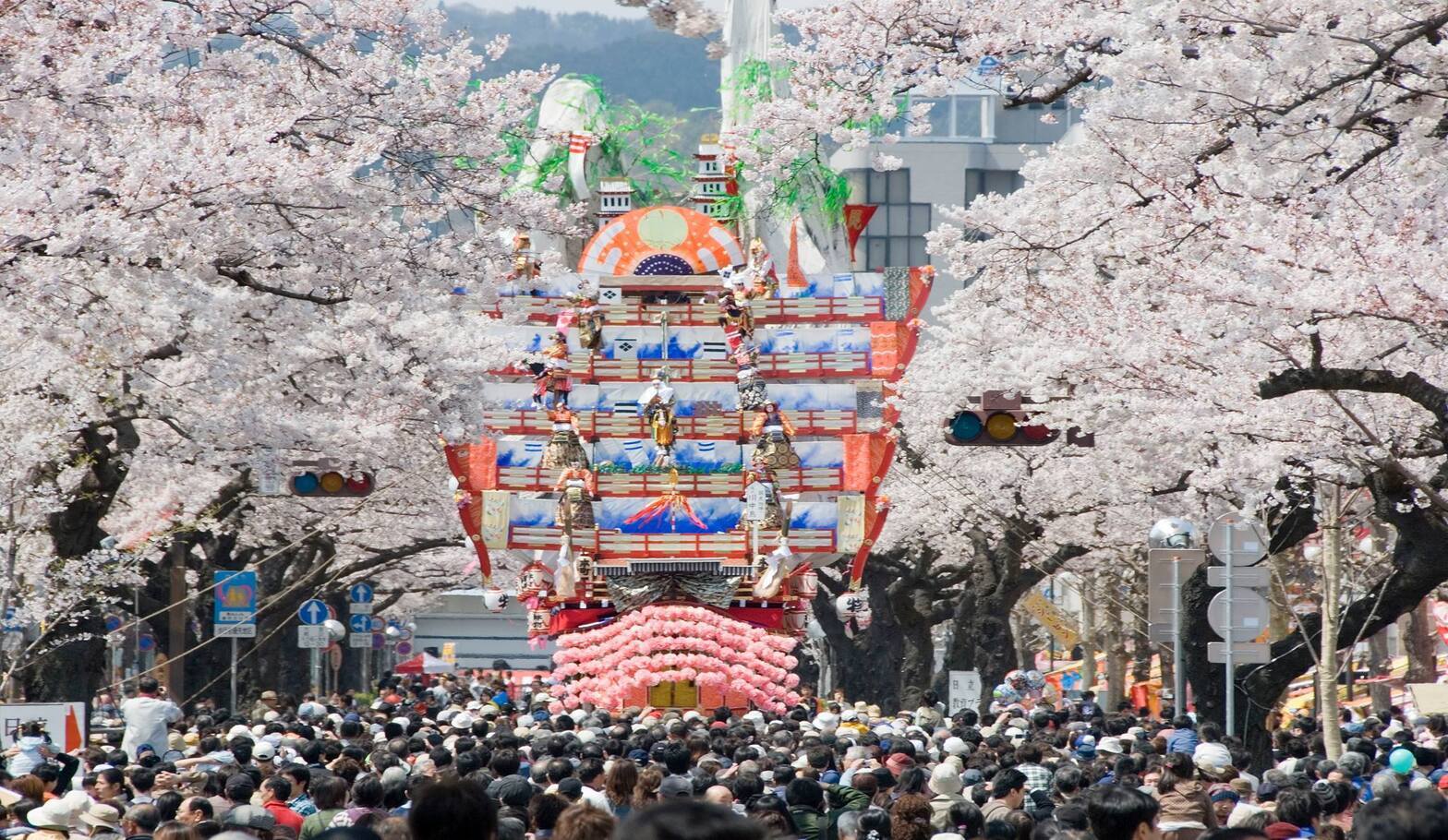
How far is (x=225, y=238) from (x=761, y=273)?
71.6ft

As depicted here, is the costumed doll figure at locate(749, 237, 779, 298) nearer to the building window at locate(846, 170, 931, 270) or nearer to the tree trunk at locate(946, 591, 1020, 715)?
the tree trunk at locate(946, 591, 1020, 715)

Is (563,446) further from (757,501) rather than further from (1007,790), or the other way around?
(1007,790)

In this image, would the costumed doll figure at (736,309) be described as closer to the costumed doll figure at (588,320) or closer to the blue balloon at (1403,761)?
the costumed doll figure at (588,320)

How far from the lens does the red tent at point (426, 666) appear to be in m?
64.0

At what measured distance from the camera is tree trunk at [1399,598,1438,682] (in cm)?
3625

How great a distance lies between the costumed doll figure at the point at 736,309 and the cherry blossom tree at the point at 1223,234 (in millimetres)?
11634

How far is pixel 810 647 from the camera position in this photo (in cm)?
5581

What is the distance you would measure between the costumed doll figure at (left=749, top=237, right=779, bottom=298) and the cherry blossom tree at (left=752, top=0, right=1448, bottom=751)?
12236 mm

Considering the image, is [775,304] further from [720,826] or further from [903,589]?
[720,826]

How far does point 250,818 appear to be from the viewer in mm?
10008

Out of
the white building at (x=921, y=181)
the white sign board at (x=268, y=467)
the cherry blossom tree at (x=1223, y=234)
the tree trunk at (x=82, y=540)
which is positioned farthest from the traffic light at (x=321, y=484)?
the white building at (x=921, y=181)

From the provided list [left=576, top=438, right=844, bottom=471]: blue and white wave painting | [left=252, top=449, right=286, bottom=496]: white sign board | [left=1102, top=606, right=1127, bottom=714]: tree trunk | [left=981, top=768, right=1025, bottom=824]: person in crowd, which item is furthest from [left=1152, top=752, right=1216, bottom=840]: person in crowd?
[left=1102, top=606, right=1127, bottom=714]: tree trunk

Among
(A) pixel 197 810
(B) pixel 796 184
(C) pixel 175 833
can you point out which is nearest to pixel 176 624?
(B) pixel 796 184

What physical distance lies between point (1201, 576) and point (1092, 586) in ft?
49.6
